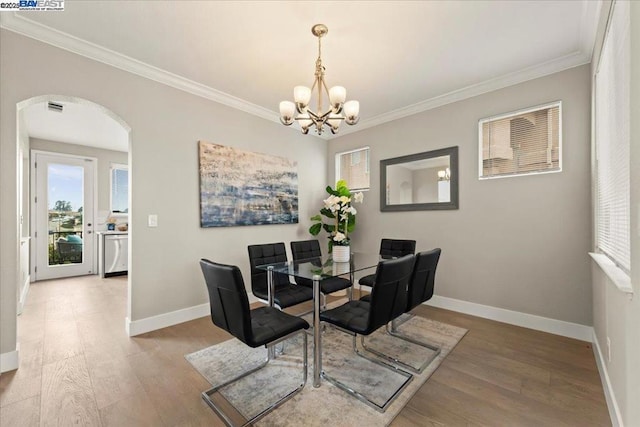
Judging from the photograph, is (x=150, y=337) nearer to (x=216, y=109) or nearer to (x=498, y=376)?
(x=216, y=109)

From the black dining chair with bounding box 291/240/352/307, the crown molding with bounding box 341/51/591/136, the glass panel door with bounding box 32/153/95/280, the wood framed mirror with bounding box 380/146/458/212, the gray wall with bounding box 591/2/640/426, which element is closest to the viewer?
the gray wall with bounding box 591/2/640/426

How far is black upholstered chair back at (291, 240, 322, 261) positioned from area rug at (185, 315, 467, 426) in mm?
914

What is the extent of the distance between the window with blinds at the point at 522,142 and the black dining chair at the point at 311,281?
2.16 metres

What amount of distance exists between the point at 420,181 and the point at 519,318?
2.01m

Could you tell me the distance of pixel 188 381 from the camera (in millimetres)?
2033

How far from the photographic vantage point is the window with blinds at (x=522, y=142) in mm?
2865

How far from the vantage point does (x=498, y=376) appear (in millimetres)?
2072

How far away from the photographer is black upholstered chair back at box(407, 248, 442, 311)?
7.23 feet

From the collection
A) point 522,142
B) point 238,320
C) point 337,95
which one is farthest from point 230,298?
point 522,142

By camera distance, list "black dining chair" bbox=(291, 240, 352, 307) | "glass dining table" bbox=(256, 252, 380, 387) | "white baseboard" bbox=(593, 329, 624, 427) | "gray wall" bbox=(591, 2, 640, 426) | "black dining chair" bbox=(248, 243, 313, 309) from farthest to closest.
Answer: "black dining chair" bbox=(291, 240, 352, 307)
"black dining chair" bbox=(248, 243, 313, 309)
"glass dining table" bbox=(256, 252, 380, 387)
"white baseboard" bbox=(593, 329, 624, 427)
"gray wall" bbox=(591, 2, 640, 426)

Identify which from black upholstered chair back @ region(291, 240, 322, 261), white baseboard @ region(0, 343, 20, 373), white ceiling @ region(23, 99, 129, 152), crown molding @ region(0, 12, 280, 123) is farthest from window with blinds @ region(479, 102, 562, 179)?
white baseboard @ region(0, 343, 20, 373)

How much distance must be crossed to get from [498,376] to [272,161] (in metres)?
3.57

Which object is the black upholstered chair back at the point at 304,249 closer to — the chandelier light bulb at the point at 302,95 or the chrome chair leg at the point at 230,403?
the chrome chair leg at the point at 230,403

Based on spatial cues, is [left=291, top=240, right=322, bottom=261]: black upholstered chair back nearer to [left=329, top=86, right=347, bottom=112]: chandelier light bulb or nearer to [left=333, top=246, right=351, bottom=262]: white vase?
[left=333, top=246, right=351, bottom=262]: white vase
